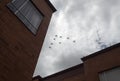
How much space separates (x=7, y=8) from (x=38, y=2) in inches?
129

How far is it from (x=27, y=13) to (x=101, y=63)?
20.4ft

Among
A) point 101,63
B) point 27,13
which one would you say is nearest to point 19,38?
point 27,13

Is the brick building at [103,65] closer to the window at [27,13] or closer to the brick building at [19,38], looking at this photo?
the brick building at [19,38]

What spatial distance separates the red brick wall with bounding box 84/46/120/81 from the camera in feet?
35.9

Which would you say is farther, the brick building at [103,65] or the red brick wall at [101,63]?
the red brick wall at [101,63]

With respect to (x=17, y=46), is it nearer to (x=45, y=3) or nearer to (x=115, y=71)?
(x=45, y=3)

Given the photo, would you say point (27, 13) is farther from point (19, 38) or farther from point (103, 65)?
point (103, 65)

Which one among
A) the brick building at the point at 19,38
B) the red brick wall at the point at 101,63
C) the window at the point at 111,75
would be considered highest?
the brick building at the point at 19,38

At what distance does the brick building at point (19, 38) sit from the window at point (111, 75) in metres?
4.80

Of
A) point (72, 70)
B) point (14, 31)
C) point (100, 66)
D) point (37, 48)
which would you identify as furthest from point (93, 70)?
point (14, 31)

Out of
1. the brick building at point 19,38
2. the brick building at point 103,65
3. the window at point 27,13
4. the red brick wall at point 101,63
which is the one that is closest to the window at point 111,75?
the brick building at point 103,65

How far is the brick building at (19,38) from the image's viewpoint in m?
7.18

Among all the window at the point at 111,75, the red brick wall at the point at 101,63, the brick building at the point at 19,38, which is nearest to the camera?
the brick building at the point at 19,38

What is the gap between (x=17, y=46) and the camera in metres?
7.92
